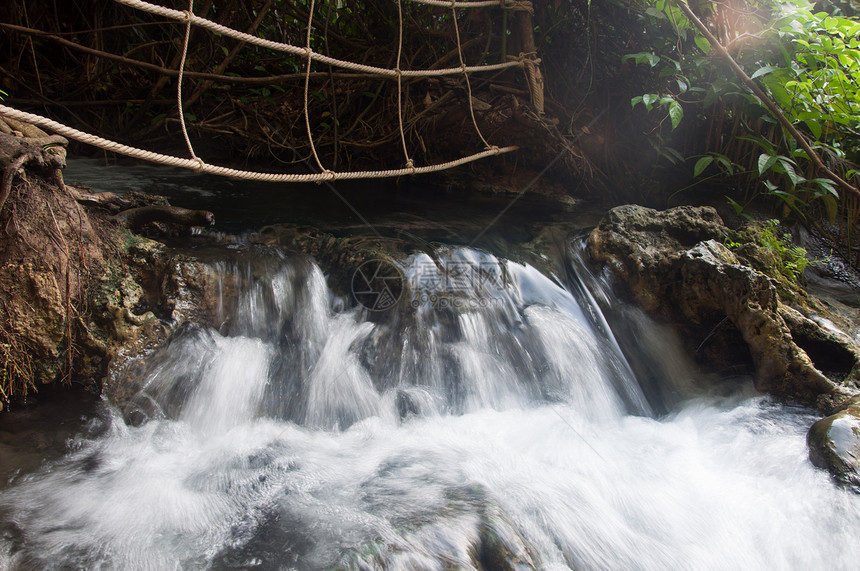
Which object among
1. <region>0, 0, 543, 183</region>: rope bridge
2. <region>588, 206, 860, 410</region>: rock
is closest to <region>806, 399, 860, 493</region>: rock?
<region>588, 206, 860, 410</region>: rock

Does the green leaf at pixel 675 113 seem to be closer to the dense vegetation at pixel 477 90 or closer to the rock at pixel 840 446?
the dense vegetation at pixel 477 90

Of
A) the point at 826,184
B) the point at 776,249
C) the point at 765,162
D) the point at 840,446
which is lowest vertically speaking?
the point at 840,446

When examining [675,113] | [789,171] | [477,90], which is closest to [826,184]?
[789,171]

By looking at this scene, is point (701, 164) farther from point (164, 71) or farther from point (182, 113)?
point (164, 71)

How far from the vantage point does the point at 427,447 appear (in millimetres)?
2281

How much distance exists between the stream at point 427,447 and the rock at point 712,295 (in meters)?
0.14

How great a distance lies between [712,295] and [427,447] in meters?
1.82

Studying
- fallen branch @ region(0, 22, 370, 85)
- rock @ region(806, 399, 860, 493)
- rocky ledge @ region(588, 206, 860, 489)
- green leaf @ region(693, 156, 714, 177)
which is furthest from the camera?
green leaf @ region(693, 156, 714, 177)

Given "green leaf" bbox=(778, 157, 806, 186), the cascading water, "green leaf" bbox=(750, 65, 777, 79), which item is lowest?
the cascading water

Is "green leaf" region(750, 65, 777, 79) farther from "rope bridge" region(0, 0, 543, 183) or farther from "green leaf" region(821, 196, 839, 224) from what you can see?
"rope bridge" region(0, 0, 543, 183)

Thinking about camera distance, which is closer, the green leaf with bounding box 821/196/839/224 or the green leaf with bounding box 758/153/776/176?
the green leaf with bounding box 758/153/776/176

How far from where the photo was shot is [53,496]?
178 centimetres

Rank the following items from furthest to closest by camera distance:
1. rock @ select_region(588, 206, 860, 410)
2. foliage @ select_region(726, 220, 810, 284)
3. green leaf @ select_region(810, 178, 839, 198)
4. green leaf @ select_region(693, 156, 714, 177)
Answer: green leaf @ select_region(693, 156, 714, 177) < green leaf @ select_region(810, 178, 839, 198) < foliage @ select_region(726, 220, 810, 284) < rock @ select_region(588, 206, 860, 410)

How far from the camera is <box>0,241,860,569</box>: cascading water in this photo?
1712 millimetres
